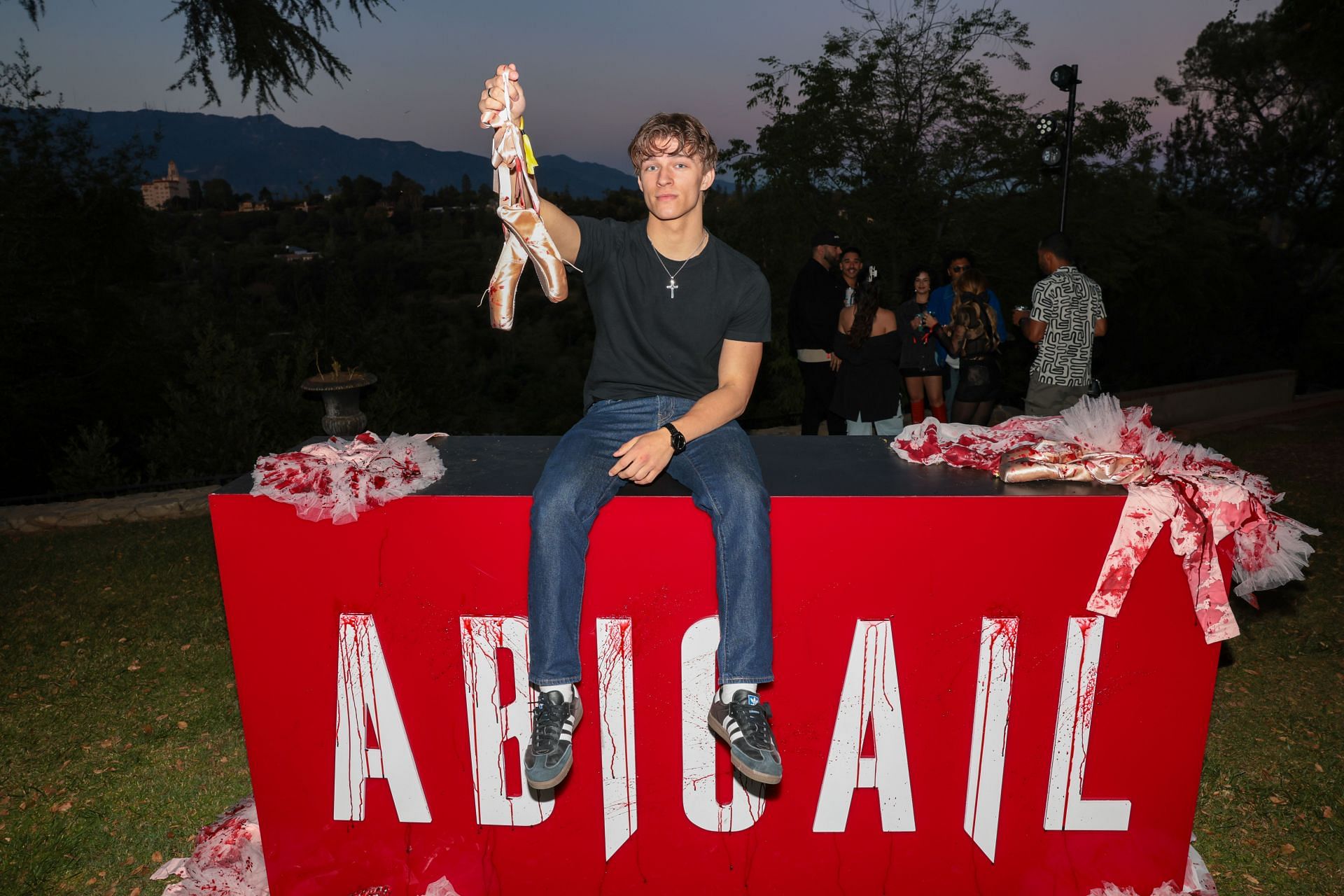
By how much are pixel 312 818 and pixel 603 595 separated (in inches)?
47.1

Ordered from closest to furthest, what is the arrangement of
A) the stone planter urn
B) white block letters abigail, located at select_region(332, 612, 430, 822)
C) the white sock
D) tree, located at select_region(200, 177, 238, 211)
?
the white sock → white block letters abigail, located at select_region(332, 612, 430, 822) → the stone planter urn → tree, located at select_region(200, 177, 238, 211)

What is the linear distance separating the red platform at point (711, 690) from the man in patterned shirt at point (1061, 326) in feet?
9.09

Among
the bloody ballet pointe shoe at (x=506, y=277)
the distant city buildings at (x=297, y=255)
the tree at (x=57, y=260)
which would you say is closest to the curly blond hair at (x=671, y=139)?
the bloody ballet pointe shoe at (x=506, y=277)

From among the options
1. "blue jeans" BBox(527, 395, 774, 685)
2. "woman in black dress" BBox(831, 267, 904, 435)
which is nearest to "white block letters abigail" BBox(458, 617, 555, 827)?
"blue jeans" BBox(527, 395, 774, 685)

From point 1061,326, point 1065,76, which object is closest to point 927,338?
point 1061,326

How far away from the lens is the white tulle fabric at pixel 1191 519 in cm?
251

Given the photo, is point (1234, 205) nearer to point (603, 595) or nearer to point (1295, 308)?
point (1295, 308)

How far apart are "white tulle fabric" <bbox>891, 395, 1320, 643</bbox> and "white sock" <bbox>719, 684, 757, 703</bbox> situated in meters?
1.02

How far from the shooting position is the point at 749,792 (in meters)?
2.73

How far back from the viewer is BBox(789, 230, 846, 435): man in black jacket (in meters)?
6.38

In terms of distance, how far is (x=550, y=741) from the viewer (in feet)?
7.42

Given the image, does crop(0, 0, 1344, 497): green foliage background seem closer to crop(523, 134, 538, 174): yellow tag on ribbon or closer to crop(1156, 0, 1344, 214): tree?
crop(1156, 0, 1344, 214): tree

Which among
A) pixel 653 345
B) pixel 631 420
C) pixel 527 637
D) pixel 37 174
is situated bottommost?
pixel 527 637

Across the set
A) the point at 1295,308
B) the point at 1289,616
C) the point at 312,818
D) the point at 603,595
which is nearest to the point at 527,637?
the point at 603,595
